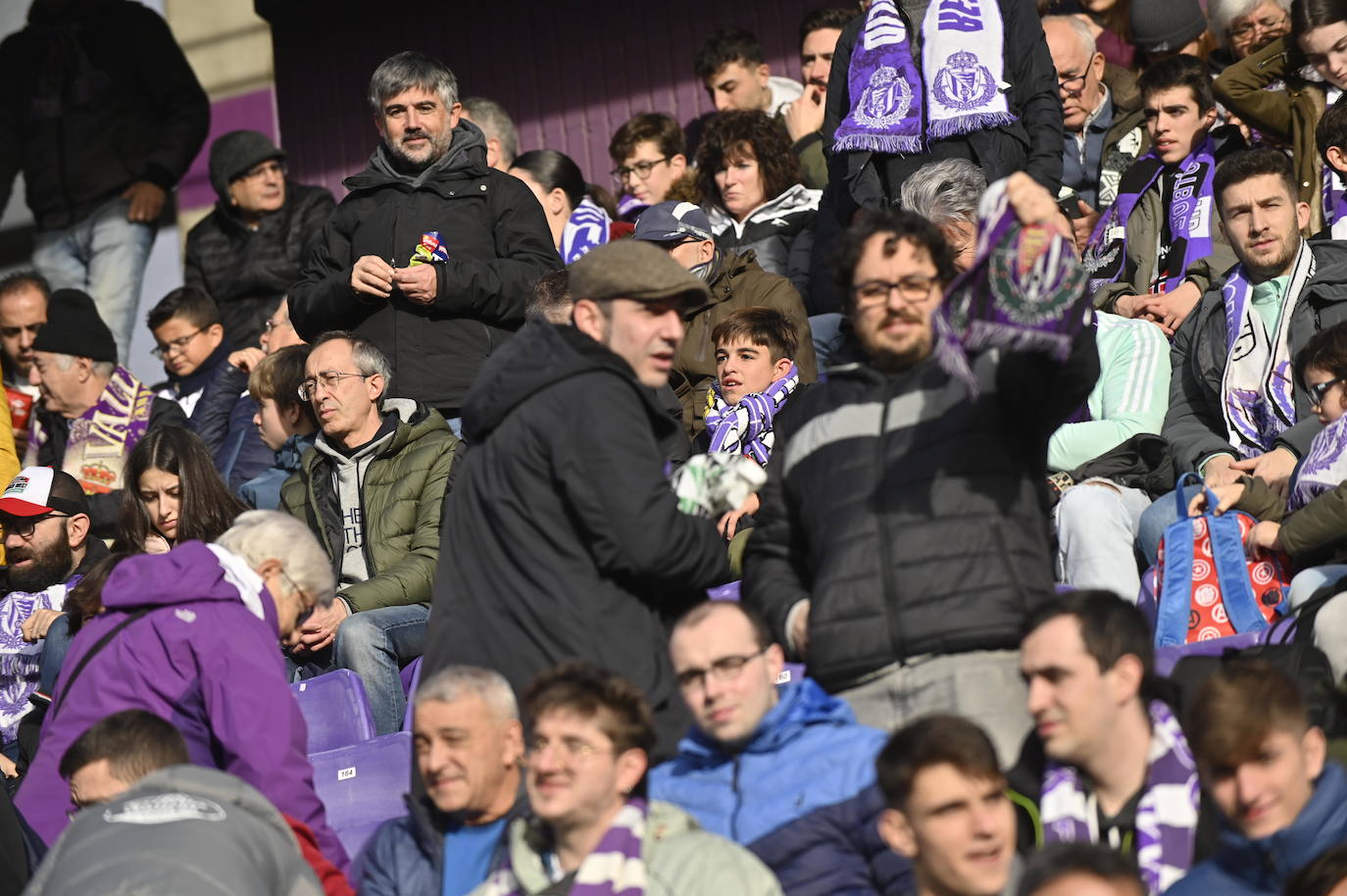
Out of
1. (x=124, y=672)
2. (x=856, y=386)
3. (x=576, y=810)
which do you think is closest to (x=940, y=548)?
(x=856, y=386)

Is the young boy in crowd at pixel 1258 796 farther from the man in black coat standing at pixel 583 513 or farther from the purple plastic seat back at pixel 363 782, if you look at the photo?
the purple plastic seat back at pixel 363 782

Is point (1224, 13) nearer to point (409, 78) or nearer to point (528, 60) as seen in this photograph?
point (409, 78)

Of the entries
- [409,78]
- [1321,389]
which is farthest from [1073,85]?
[1321,389]

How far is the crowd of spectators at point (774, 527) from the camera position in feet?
14.5

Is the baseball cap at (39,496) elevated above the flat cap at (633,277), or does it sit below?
below

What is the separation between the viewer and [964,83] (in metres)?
8.07

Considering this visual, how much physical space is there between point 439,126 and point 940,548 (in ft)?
12.9

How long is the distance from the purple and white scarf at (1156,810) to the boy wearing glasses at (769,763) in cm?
41

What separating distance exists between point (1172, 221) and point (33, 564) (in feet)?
15.7

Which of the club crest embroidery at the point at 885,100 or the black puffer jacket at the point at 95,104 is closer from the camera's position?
the club crest embroidery at the point at 885,100

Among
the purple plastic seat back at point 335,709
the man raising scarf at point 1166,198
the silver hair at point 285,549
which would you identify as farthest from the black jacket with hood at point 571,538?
the man raising scarf at point 1166,198

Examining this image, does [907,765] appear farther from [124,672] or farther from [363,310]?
[363,310]

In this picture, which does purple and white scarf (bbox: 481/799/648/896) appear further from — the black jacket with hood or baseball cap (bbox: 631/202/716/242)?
baseball cap (bbox: 631/202/716/242)

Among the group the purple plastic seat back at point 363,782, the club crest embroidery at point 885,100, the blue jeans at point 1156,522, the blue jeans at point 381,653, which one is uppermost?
the club crest embroidery at point 885,100
